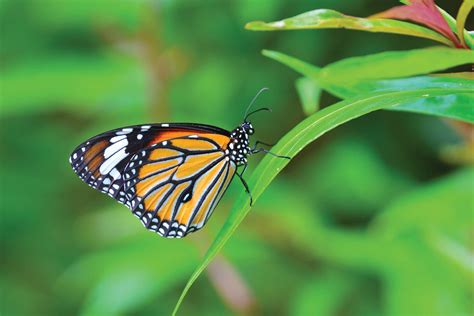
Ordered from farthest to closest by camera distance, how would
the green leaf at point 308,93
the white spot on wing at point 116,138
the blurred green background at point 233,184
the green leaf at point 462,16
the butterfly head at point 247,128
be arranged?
the blurred green background at point 233,184 → the butterfly head at point 247,128 → the white spot on wing at point 116,138 → the green leaf at point 308,93 → the green leaf at point 462,16

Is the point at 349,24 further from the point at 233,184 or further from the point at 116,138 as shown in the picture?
the point at 233,184

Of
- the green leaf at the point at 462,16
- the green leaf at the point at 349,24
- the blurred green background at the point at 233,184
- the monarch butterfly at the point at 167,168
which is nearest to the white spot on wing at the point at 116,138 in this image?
the monarch butterfly at the point at 167,168

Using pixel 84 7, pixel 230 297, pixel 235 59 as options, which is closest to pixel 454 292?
pixel 230 297

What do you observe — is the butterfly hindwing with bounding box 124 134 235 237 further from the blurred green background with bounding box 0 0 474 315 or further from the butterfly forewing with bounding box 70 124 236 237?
the blurred green background with bounding box 0 0 474 315

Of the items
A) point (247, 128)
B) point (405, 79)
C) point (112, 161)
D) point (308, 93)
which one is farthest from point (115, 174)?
point (405, 79)

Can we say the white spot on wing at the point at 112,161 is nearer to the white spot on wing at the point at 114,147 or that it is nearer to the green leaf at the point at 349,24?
the white spot on wing at the point at 114,147

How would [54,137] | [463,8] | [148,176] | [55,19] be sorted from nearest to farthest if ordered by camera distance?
[463,8] → [148,176] → [55,19] → [54,137]

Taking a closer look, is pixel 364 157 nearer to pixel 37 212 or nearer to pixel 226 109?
pixel 226 109

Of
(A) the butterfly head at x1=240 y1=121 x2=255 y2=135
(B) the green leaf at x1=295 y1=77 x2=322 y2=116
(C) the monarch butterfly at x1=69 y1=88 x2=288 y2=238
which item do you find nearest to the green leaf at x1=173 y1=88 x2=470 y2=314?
(B) the green leaf at x1=295 y1=77 x2=322 y2=116
